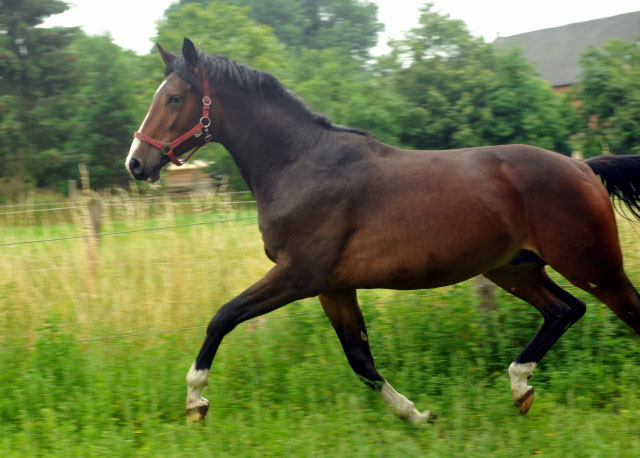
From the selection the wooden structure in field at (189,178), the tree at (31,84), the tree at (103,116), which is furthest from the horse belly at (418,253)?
the tree at (31,84)

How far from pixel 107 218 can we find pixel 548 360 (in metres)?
6.80

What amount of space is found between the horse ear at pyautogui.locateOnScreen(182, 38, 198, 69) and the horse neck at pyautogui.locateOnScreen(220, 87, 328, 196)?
0.28 m

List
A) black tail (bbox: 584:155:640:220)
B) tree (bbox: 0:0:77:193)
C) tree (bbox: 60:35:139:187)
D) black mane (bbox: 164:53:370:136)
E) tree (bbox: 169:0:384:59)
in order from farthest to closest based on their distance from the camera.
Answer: tree (bbox: 169:0:384:59) → tree (bbox: 60:35:139:187) → tree (bbox: 0:0:77:193) → black tail (bbox: 584:155:640:220) → black mane (bbox: 164:53:370:136)

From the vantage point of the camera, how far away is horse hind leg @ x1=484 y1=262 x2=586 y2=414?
4371 mm

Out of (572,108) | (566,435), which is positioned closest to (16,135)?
(572,108)

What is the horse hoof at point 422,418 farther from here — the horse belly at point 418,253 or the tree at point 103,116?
the tree at point 103,116

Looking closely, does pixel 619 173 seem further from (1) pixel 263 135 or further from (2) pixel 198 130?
(2) pixel 198 130

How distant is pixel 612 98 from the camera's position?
82.4ft

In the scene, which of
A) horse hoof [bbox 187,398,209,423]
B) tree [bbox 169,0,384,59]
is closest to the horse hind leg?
horse hoof [bbox 187,398,209,423]

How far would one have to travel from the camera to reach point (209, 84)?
4332 mm

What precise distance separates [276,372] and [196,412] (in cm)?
89

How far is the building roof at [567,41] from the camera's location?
146ft

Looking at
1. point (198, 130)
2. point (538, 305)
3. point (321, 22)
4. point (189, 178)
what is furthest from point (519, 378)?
point (321, 22)

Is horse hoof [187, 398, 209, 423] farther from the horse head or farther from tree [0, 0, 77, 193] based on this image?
tree [0, 0, 77, 193]
